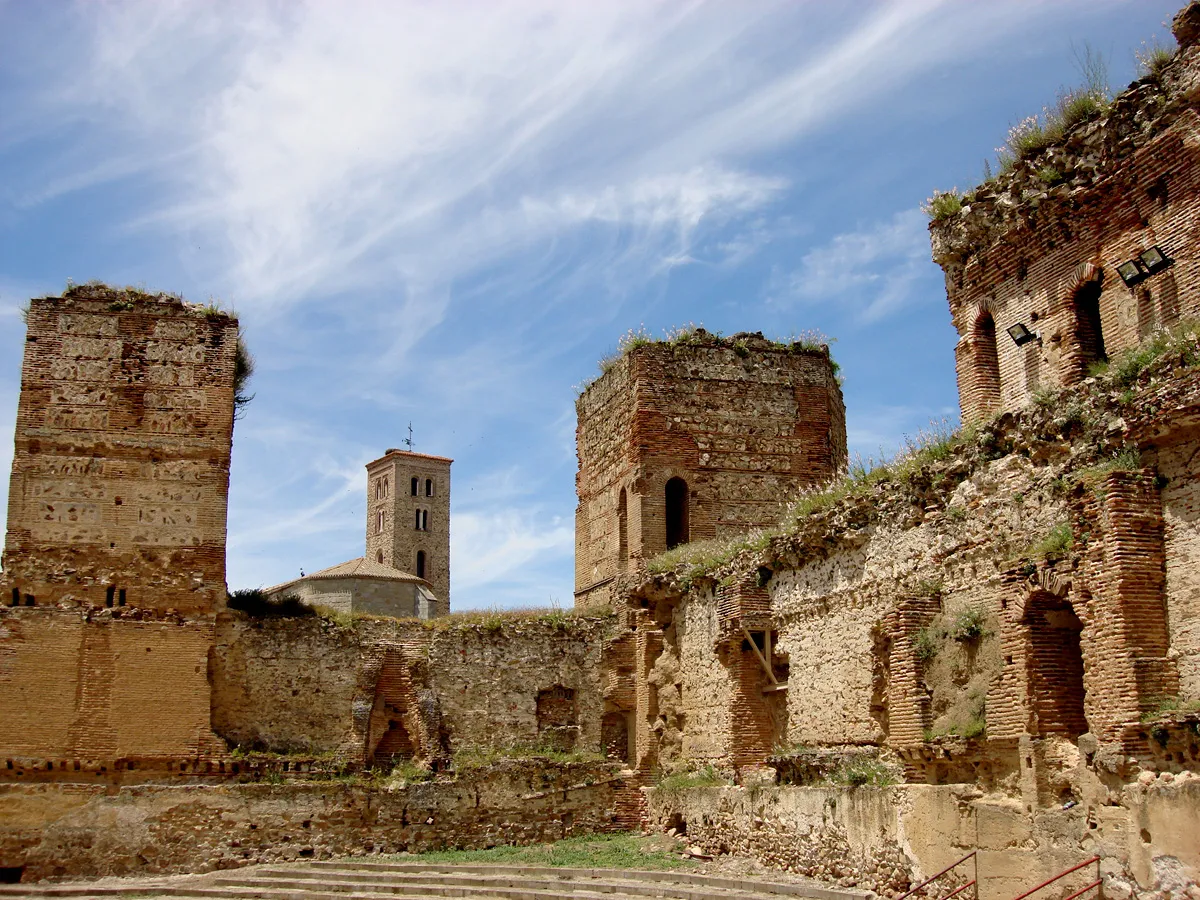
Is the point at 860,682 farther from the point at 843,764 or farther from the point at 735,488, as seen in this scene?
the point at 735,488

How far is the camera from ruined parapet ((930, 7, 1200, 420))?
13.3m

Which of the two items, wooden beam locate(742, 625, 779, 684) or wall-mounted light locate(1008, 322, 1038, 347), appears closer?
wall-mounted light locate(1008, 322, 1038, 347)

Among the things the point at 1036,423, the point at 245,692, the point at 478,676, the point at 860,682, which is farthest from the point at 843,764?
the point at 245,692

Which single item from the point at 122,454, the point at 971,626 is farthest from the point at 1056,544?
the point at 122,454

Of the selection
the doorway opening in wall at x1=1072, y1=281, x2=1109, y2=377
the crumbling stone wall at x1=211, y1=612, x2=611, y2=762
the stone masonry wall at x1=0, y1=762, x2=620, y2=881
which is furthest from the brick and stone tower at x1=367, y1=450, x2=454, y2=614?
the doorway opening in wall at x1=1072, y1=281, x2=1109, y2=377

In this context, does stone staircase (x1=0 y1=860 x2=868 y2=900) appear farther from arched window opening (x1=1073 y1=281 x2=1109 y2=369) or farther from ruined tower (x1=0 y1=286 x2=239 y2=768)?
arched window opening (x1=1073 y1=281 x2=1109 y2=369)

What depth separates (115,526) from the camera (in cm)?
2059

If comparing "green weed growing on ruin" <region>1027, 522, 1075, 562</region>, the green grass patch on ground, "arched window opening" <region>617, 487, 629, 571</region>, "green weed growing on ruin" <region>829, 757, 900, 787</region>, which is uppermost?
"arched window opening" <region>617, 487, 629, 571</region>

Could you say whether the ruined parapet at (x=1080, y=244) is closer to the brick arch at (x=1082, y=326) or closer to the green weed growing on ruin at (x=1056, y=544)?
the brick arch at (x=1082, y=326)

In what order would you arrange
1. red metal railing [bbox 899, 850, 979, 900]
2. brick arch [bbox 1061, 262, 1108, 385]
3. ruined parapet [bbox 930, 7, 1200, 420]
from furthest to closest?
brick arch [bbox 1061, 262, 1108, 385], ruined parapet [bbox 930, 7, 1200, 420], red metal railing [bbox 899, 850, 979, 900]

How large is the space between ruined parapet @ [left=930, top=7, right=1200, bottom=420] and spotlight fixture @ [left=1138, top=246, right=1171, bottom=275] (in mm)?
17

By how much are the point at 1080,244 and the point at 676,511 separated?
35.7ft

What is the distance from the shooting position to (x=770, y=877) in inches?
593

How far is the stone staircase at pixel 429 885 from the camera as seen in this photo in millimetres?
14773
